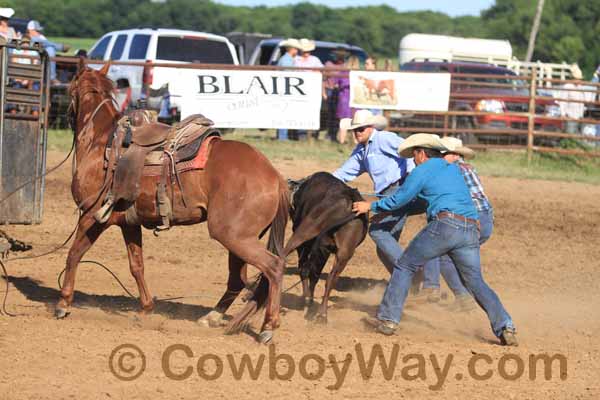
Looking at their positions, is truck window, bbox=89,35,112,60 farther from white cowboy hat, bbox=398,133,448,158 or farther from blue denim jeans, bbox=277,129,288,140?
white cowboy hat, bbox=398,133,448,158

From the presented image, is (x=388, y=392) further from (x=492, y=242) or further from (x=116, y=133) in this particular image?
(x=492, y=242)

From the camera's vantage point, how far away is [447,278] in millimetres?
8516

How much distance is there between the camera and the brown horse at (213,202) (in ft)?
22.4

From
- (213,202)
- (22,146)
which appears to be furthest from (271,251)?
(22,146)

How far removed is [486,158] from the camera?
1761 cm

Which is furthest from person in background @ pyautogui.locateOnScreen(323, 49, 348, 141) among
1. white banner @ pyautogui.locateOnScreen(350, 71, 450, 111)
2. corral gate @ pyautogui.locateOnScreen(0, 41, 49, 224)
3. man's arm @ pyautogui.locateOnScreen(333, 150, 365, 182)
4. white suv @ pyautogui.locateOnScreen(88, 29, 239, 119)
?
man's arm @ pyautogui.locateOnScreen(333, 150, 365, 182)

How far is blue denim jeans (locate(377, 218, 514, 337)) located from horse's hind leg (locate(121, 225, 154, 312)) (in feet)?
6.55

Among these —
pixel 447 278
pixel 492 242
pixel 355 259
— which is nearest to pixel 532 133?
pixel 492 242

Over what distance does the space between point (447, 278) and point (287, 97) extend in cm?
792

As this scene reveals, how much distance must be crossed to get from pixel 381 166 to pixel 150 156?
2160 millimetres

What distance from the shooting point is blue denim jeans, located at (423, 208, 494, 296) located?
830cm

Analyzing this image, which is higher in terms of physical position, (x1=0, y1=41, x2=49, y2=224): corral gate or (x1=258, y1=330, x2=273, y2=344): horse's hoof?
(x1=0, y1=41, x2=49, y2=224): corral gate

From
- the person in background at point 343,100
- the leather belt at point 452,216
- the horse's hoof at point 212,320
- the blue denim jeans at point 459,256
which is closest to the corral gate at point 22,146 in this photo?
the horse's hoof at point 212,320

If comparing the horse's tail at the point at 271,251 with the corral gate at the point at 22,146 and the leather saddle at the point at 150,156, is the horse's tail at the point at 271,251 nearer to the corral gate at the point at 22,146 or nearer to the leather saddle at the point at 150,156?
the leather saddle at the point at 150,156
